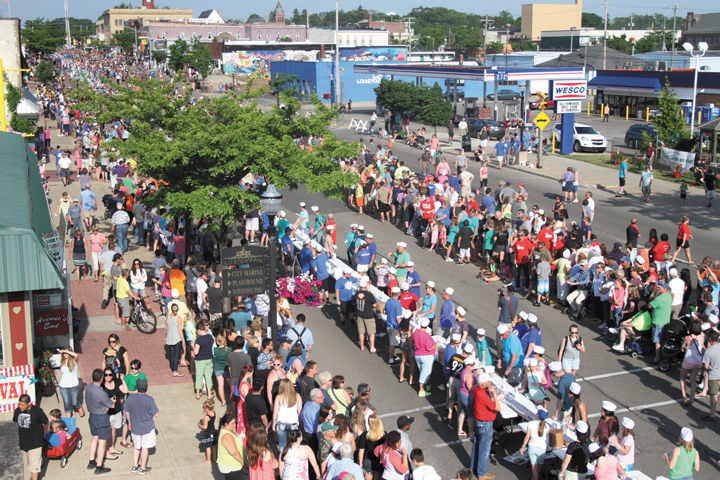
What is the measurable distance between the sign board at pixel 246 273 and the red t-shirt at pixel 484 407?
472 centimetres

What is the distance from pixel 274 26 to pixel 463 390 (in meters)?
179

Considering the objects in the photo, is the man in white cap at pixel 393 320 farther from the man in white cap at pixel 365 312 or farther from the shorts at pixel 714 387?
the shorts at pixel 714 387

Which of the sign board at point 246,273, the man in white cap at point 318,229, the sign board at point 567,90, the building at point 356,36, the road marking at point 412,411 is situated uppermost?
the building at point 356,36

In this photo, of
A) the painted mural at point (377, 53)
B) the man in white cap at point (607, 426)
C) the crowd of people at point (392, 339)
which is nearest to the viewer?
the crowd of people at point (392, 339)

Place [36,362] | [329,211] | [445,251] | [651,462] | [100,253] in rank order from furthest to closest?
[329,211]
[445,251]
[100,253]
[36,362]
[651,462]

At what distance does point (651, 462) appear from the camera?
456 inches

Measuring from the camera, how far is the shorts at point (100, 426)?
11.7 metres

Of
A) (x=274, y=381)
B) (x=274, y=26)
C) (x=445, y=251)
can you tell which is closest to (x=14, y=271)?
(x=274, y=381)

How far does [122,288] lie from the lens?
17.5 m

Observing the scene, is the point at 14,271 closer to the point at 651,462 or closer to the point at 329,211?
the point at 651,462

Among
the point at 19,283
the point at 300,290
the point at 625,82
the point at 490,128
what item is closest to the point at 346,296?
the point at 300,290

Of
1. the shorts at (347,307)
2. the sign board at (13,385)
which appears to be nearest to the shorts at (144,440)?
the sign board at (13,385)

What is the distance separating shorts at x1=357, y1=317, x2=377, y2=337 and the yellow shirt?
5.16 m

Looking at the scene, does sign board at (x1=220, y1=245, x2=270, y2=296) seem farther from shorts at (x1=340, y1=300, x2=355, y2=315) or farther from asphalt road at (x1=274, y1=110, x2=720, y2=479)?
shorts at (x1=340, y1=300, x2=355, y2=315)
